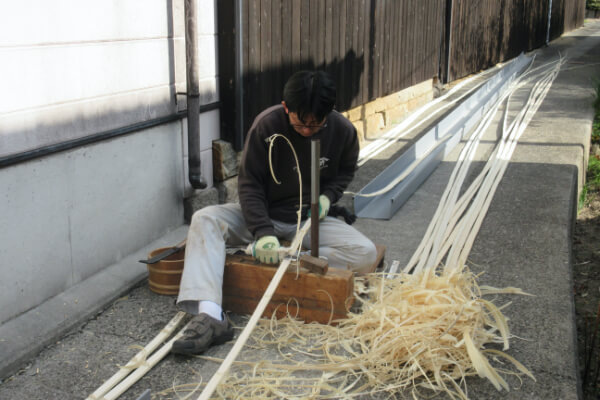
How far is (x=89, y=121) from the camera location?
369cm

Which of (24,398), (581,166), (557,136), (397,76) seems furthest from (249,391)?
(397,76)

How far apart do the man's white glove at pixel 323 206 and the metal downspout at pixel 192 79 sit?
1174 millimetres

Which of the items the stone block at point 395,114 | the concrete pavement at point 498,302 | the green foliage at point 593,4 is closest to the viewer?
the concrete pavement at point 498,302

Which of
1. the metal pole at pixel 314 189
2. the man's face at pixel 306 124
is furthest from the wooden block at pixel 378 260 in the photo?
the man's face at pixel 306 124

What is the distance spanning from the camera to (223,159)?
488cm

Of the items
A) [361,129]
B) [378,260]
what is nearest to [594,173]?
[361,129]

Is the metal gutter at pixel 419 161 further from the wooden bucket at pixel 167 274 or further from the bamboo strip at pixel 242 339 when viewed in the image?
the bamboo strip at pixel 242 339

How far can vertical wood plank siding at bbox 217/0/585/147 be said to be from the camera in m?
4.99

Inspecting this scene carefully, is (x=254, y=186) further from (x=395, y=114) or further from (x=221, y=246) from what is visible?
(x=395, y=114)

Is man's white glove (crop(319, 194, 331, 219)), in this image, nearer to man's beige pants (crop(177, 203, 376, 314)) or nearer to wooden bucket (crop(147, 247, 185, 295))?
man's beige pants (crop(177, 203, 376, 314))

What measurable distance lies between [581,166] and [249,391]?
512 cm

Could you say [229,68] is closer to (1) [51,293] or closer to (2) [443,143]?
(1) [51,293]

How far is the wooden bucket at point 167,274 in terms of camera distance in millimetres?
3689

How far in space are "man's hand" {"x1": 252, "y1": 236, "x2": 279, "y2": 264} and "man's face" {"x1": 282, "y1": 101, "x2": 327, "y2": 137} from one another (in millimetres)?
571
